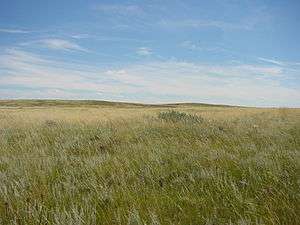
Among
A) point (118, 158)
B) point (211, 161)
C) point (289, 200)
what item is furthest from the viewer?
point (118, 158)

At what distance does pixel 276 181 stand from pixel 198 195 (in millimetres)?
876

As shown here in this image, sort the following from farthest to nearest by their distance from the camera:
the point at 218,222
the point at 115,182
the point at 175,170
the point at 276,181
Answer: the point at 175,170 < the point at 115,182 < the point at 276,181 < the point at 218,222

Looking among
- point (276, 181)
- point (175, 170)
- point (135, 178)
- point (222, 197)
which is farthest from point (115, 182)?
point (276, 181)

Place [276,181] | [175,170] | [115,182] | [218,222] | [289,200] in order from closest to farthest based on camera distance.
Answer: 1. [218,222]
2. [289,200]
3. [276,181]
4. [115,182]
5. [175,170]

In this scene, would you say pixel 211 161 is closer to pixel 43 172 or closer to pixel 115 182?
pixel 115 182

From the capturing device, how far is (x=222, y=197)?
4.00 meters

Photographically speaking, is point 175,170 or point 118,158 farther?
point 118,158

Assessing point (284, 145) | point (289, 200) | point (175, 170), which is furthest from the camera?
point (284, 145)

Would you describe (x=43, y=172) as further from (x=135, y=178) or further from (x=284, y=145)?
(x=284, y=145)

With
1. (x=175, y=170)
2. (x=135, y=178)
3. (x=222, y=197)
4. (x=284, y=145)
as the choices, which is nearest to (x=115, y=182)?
(x=135, y=178)

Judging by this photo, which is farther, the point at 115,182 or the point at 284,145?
the point at 284,145

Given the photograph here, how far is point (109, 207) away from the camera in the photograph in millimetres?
3814

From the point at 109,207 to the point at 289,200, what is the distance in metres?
1.62

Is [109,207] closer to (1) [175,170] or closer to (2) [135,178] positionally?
(2) [135,178]
